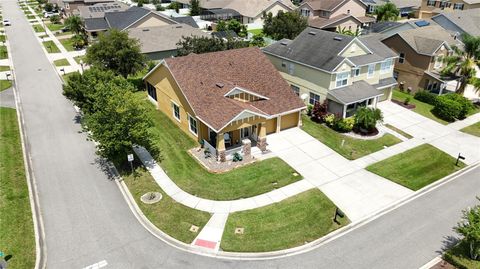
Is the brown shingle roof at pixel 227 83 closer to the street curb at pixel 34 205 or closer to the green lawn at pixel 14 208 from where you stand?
the street curb at pixel 34 205

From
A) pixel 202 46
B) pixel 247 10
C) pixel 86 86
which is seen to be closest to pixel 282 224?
pixel 86 86

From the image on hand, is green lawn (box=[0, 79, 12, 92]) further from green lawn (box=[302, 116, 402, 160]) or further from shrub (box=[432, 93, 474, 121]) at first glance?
shrub (box=[432, 93, 474, 121])

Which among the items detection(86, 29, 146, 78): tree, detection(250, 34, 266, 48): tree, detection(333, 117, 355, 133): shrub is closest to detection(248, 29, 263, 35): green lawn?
detection(250, 34, 266, 48): tree

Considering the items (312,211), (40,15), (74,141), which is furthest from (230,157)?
(40,15)

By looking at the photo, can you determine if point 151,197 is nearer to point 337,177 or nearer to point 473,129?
point 337,177

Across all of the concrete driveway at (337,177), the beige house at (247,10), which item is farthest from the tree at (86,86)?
the beige house at (247,10)
